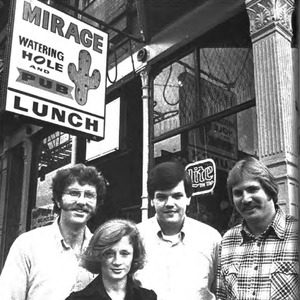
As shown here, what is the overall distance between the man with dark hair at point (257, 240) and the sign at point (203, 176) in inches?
9.6

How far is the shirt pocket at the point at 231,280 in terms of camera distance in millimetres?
1116

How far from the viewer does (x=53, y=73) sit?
1.63 metres

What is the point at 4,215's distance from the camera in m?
1.66

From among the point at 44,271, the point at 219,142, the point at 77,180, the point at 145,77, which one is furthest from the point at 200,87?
the point at 44,271

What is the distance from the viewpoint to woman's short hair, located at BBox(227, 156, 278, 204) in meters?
1.10

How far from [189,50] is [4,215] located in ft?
3.29

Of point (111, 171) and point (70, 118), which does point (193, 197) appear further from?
point (70, 118)

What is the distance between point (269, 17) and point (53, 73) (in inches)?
30.9

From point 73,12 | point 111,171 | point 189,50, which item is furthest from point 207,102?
point 73,12

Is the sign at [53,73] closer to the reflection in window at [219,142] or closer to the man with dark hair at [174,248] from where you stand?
the reflection in window at [219,142]

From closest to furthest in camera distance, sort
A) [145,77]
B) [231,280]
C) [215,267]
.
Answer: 1. [231,280]
2. [215,267]
3. [145,77]

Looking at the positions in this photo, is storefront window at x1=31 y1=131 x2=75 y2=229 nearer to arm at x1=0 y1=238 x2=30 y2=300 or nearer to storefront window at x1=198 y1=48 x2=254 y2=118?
arm at x1=0 y1=238 x2=30 y2=300

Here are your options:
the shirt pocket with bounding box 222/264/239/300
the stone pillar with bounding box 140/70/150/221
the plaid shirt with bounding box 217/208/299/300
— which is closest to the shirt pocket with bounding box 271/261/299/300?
the plaid shirt with bounding box 217/208/299/300

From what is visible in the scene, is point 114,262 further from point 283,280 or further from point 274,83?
point 274,83
